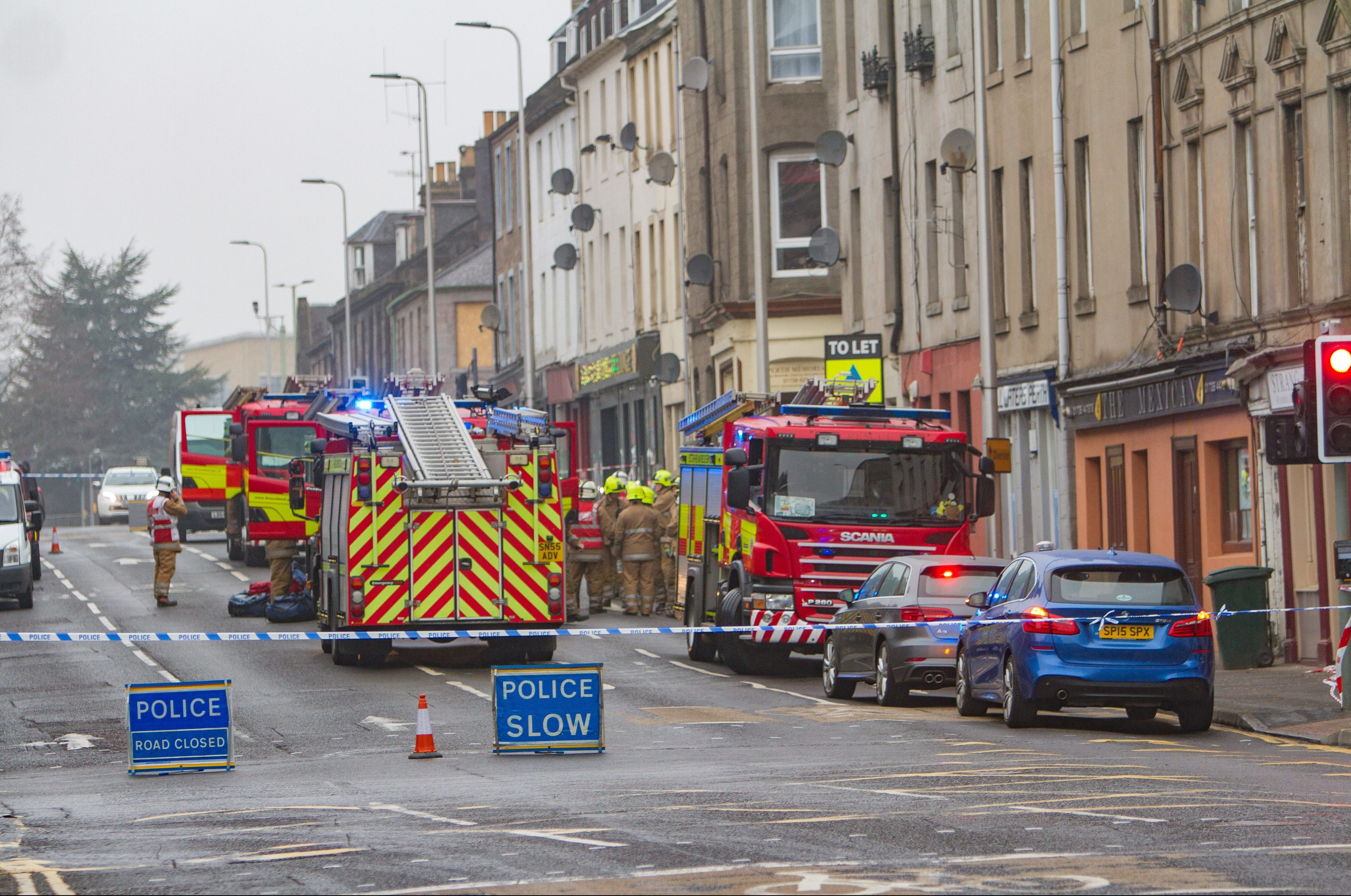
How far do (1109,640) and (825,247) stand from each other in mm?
Result: 24751

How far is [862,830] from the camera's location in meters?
11.8

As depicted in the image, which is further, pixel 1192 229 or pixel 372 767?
pixel 1192 229

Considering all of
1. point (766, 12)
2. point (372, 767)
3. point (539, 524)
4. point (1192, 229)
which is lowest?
point (372, 767)

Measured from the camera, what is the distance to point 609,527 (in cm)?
3553

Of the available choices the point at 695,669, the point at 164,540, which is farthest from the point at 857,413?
the point at 164,540

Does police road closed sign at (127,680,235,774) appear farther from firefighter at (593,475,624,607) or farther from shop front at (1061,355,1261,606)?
firefighter at (593,475,624,607)

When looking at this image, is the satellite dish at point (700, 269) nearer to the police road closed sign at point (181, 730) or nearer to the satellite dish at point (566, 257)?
the satellite dish at point (566, 257)

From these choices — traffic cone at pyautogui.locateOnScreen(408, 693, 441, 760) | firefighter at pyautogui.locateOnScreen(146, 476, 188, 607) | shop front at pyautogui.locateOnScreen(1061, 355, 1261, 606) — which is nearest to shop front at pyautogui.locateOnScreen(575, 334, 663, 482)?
firefighter at pyautogui.locateOnScreen(146, 476, 188, 607)

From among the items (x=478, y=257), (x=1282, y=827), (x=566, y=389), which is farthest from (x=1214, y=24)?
(x=478, y=257)

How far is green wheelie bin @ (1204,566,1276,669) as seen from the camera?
25250mm

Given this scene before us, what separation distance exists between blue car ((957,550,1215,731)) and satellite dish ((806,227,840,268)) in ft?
78.6

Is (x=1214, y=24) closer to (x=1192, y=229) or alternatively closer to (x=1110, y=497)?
(x=1192, y=229)

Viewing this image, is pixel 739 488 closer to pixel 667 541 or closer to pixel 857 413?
pixel 857 413

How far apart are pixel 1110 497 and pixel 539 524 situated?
10573 mm
